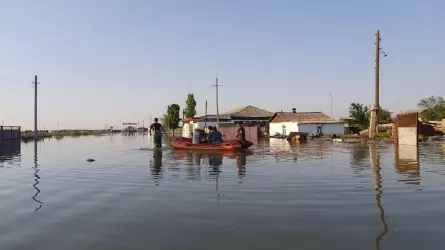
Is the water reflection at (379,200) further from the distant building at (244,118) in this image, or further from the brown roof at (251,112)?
the brown roof at (251,112)

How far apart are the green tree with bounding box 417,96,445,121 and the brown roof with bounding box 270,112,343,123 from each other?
13433mm

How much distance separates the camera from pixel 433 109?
63.0 metres

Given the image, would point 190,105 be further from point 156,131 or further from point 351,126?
point 156,131

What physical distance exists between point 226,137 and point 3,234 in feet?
161

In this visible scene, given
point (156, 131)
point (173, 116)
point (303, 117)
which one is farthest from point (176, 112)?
point (156, 131)

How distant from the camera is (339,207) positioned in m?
8.27

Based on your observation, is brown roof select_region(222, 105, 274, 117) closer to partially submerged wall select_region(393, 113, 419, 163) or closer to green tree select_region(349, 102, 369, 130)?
green tree select_region(349, 102, 369, 130)

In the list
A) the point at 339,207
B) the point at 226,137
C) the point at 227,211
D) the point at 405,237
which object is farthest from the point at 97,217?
the point at 226,137

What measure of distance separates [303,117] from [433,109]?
1910 centimetres

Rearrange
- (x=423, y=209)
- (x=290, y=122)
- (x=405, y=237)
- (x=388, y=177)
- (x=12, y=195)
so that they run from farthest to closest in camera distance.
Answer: (x=290, y=122), (x=388, y=177), (x=12, y=195), (x=423, y=209), (x=405, y=237)

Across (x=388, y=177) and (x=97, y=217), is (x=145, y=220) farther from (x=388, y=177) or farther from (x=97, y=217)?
(x=388, y=177)

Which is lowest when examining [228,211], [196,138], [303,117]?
[228,211]

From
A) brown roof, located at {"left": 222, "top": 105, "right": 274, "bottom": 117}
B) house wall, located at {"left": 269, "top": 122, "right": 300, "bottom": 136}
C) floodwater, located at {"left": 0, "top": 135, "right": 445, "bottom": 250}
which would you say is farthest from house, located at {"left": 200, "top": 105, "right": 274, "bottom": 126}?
floodwater, located at {"left": 0, "top": 135, "right": 445, "bottom": 250}

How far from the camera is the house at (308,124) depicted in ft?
210
